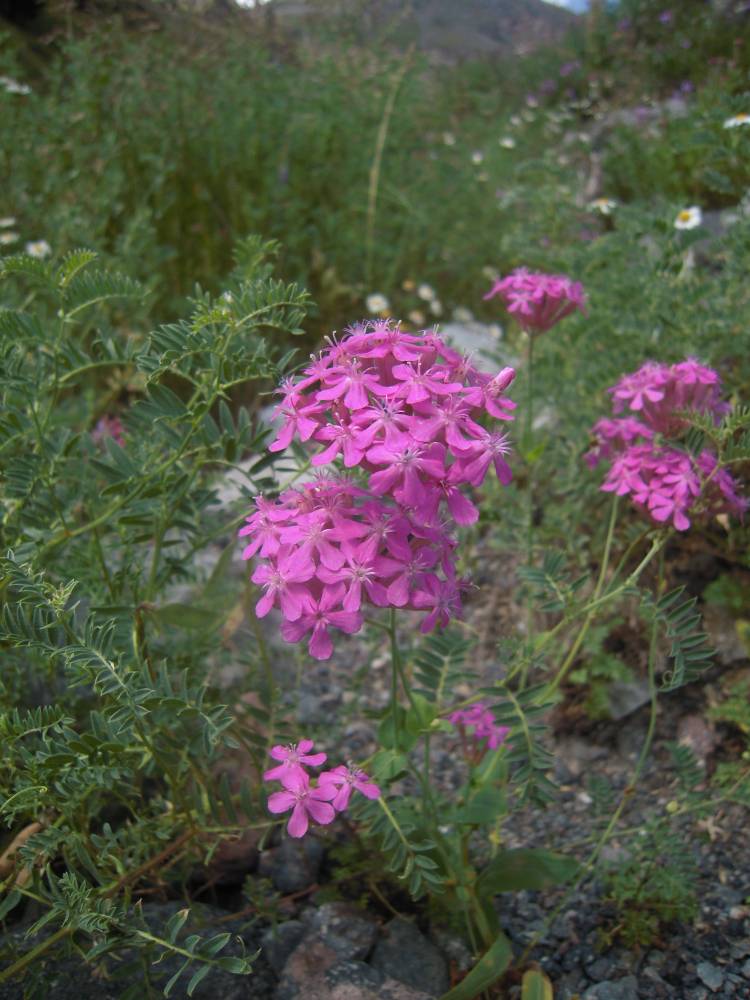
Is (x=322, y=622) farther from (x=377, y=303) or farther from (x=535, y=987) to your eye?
(x=377, y=303)

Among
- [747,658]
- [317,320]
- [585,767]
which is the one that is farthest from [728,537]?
[317,320]

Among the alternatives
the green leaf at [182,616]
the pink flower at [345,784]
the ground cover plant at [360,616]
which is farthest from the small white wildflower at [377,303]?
the pink flower at [345,784]

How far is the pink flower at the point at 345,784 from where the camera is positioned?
53.1 inches

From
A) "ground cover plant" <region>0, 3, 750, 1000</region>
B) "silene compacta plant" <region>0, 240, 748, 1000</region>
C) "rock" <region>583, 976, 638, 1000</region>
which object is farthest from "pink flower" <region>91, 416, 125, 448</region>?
"rock" <region>583, 976, 638, 1000</region>

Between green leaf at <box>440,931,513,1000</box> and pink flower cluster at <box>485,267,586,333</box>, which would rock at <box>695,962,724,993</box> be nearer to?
green leaf at <box>440,931,513,1000</box>

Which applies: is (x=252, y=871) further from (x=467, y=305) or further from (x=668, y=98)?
(x=668, y=98)

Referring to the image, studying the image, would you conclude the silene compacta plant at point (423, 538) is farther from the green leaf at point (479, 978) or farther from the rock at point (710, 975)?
the rock at point (710, 975)

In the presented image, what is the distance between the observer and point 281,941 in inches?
68.3

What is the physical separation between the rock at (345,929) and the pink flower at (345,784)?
0.47 meters

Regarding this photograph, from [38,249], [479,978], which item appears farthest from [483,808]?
[38,249]

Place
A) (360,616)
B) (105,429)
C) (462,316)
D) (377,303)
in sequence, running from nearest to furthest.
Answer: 1. (360,616)
2. (105,429)
3. (377,303)
4. (462,316)

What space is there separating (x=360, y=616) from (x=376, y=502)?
0.52ft

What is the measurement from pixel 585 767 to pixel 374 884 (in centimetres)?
72

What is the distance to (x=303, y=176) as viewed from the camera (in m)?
4.54
